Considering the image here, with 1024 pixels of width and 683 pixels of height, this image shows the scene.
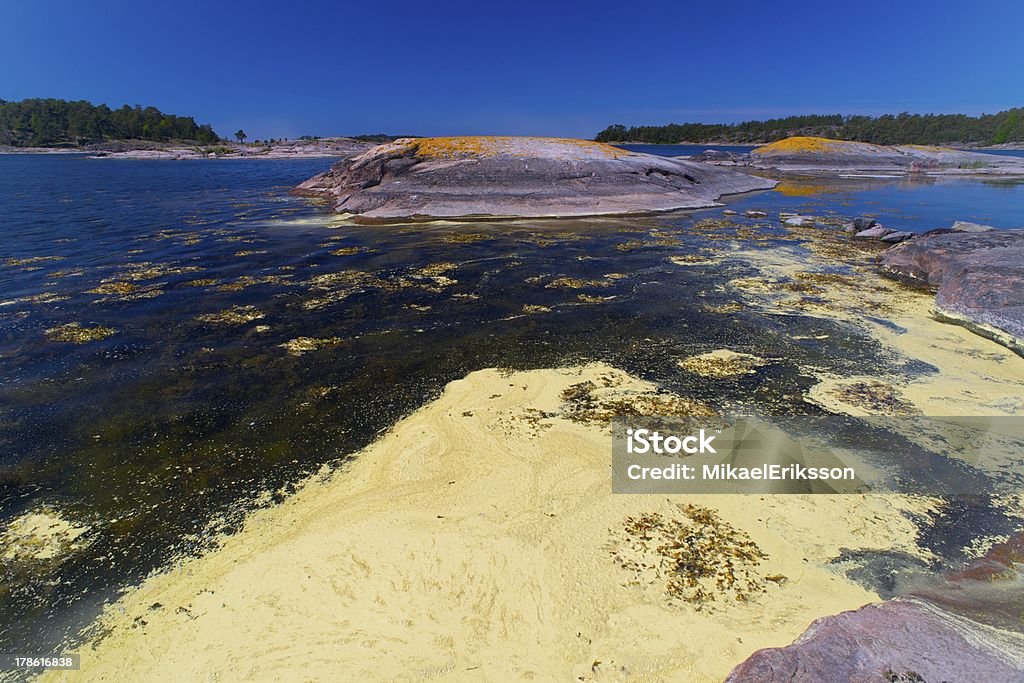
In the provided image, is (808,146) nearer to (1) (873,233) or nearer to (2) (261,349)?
(1) (873,233)

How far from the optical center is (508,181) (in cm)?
2411

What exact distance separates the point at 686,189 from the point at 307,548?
28.3 m

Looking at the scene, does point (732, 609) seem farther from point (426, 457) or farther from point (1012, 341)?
point (1012, 341)

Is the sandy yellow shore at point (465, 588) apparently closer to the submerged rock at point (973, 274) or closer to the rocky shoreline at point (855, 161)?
the submerged rock at point (973, 274)

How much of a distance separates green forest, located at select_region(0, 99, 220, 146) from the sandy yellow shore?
174m

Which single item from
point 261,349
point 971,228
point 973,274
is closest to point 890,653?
point 261,349

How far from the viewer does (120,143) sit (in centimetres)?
12200

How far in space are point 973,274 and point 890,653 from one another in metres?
10.6

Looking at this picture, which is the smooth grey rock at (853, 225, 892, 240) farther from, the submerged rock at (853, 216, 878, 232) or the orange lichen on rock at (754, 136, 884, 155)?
the orange lichen on rock at (754, 136, 884, 155)

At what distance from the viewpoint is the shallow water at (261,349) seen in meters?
4.84

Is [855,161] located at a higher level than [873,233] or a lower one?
higher

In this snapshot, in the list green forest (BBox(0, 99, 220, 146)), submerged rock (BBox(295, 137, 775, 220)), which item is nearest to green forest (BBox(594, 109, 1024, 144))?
submerged rock (BBox(295, 137, 775, 220))

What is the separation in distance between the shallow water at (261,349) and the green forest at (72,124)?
516 feet

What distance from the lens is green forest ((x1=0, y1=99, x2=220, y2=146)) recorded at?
422ft
